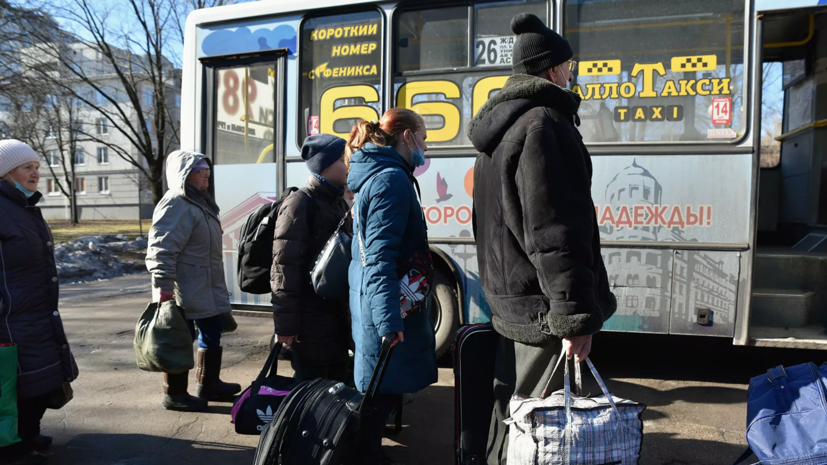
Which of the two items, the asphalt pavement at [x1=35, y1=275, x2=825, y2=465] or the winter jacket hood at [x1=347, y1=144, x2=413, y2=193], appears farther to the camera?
the asphalt pavement at [x1=35, y1=275, x2=825, y2=465]

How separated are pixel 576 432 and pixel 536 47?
146cm

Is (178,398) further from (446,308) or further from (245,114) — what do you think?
(245,114)

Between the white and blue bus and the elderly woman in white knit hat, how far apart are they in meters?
1.91

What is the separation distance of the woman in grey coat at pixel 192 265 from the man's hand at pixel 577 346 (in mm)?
2734

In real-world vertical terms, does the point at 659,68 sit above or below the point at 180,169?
above

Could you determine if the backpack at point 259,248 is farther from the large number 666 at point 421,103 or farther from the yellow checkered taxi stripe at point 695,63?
the yellow checkered taxi stripe at point 695,63

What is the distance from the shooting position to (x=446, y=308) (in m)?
4.52

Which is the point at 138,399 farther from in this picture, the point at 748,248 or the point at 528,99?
the point at 748,248

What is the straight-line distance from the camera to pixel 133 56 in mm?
16328

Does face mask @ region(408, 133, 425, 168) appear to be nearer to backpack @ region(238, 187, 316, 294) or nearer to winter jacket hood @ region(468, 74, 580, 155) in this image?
winter jacket hood @ region(468, 74, 580, 155)

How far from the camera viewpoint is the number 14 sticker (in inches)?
155

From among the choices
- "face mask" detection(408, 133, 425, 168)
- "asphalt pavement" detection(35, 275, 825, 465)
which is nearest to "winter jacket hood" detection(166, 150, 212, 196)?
"asphalt pavement" detection(35, 275, 825, 465)

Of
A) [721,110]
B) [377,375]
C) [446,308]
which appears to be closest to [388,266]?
[377,375]

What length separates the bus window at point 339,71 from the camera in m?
4.64
